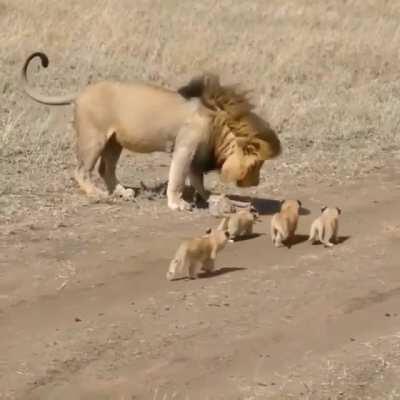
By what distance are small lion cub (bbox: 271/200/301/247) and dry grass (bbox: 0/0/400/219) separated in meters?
2.28

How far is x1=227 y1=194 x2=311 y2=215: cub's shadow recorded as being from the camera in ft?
35.4

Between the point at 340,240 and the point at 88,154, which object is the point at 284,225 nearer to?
the point at 340,240

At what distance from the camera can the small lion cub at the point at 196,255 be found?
8.31 metres

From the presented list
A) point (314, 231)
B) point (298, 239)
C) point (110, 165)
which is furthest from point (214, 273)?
point (110, 165)

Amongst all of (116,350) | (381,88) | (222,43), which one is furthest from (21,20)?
(116,350)

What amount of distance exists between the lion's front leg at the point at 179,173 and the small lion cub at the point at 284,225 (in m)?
1.40

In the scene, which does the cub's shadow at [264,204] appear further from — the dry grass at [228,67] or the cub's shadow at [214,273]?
the cub's shadow at [214,273]

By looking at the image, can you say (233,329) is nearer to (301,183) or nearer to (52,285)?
(52,285)

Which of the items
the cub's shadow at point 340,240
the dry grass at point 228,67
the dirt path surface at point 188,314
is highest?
the dry grass at point 228,67

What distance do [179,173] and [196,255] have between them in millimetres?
2502

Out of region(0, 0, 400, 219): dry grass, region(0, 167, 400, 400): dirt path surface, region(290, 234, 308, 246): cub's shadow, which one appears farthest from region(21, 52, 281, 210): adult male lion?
region(290, 234, 308, 246): cub's shadow

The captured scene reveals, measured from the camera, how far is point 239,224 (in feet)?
31.4

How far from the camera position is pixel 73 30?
19688mm

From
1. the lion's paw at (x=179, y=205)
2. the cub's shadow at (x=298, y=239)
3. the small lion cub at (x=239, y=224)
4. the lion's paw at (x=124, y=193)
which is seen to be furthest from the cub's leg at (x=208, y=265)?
the lion's paw at (x=124, y=193)
